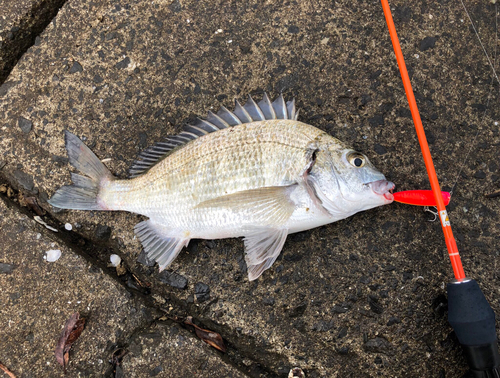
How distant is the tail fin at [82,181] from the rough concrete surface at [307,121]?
0.19m

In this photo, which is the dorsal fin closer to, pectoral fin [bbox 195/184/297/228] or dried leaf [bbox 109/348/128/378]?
pectoral fin [bbox 195/184/297/228]

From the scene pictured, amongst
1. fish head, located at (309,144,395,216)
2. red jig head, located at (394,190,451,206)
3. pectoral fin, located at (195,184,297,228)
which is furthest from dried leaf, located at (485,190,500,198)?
pectoral fin, located at (195,184,297,228)

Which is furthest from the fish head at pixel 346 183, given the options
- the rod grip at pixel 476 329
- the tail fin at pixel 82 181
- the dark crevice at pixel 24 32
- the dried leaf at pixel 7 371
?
the dark crevice at pixel 24 32

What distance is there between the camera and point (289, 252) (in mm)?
2604

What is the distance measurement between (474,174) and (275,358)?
6.10ft

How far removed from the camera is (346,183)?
228cm

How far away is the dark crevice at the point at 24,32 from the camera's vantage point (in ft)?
9.98

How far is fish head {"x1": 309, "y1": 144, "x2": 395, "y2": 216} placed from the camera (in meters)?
2.28

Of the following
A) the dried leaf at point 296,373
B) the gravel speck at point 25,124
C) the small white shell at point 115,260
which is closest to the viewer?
the dried leaf at point 296,373

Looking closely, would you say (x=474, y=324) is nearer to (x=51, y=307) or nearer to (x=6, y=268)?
(x=51, y=307)

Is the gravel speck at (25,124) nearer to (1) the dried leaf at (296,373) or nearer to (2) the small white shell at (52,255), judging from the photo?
(2) the small white shell at (52,255)

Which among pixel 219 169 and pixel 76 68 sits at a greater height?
pixel 76 68

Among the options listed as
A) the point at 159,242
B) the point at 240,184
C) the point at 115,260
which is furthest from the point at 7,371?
the point at 240,184

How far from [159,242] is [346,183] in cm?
131
